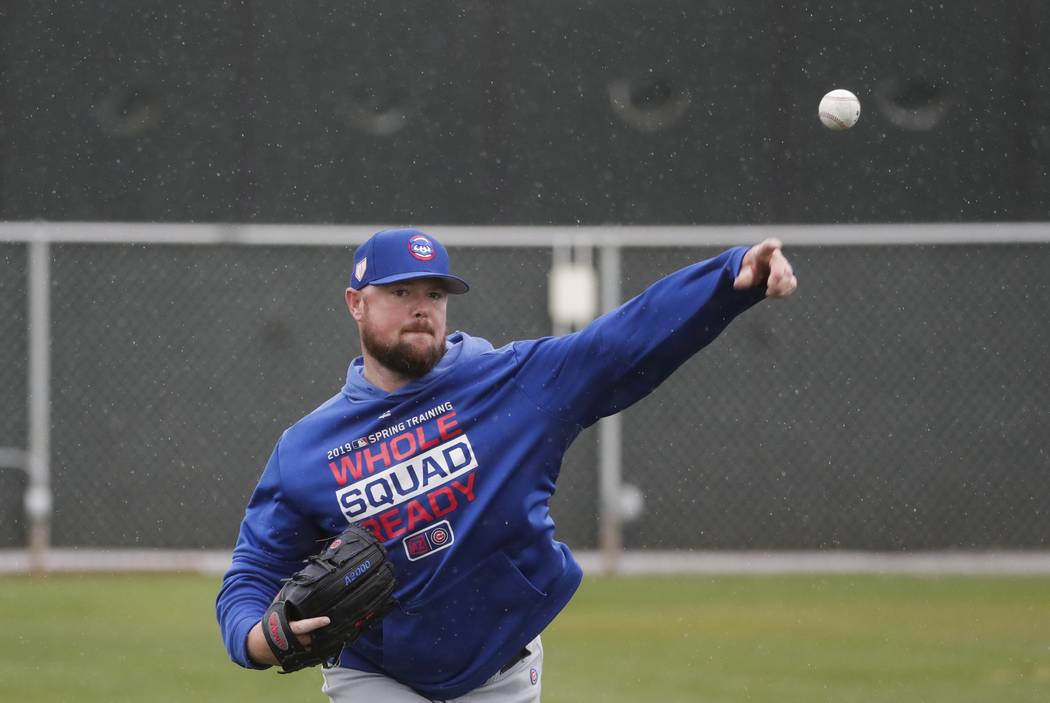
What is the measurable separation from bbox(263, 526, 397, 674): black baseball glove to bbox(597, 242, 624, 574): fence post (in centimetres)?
720

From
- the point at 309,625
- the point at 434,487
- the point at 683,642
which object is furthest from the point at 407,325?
the point at 683,642

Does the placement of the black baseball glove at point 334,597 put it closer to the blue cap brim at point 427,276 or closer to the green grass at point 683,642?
the blue cap brim at point 427,276

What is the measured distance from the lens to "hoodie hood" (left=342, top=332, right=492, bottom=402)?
421 centimetres

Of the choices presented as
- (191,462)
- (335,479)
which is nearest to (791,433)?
(191,462)

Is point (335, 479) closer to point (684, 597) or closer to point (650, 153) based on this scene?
point (684, 597)

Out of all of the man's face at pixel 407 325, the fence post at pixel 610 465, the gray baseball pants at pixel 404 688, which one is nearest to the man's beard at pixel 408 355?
the man's face at pixel 407 325

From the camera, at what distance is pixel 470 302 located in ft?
38.2

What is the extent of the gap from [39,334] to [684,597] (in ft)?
16.9

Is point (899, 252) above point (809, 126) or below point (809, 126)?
below

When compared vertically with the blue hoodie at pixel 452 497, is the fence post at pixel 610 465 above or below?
below

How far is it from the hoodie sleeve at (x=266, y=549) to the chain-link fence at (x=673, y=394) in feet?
23.8

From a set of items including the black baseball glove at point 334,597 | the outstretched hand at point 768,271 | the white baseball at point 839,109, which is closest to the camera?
the outstretched hand at point 768,271

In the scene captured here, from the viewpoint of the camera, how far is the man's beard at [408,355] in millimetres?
4148

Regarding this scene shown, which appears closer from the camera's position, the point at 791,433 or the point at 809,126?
the point at 791,433
